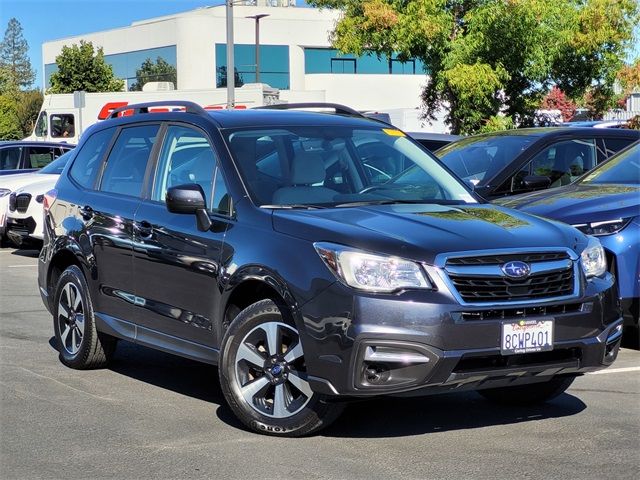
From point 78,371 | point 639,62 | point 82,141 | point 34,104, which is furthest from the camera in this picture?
point 34,104

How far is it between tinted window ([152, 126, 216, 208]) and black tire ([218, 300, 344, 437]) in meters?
1.05

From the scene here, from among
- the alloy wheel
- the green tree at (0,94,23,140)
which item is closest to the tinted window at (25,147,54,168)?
the alloy wheel

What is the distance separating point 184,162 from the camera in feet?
22.2

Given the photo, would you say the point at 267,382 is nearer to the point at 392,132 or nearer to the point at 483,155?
the point at 392,132

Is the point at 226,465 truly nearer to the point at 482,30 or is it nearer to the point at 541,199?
the point at 541,199

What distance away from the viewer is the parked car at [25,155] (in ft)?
61.8

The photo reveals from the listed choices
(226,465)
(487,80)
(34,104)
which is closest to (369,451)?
(226,465)

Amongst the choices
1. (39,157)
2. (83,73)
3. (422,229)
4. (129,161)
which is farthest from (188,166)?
(83,73)

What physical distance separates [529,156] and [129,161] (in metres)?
4.59

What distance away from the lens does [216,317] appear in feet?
19.6

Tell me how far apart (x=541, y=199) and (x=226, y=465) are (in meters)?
4.40

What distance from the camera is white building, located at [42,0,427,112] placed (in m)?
60.2

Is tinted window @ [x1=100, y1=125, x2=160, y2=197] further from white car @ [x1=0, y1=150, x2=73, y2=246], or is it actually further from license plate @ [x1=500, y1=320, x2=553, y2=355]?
white car @ [x1=0, y1=150, x2=73, y2=246]

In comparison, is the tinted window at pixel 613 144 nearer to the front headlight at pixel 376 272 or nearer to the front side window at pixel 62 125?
the front headlight at pixel 376 272
